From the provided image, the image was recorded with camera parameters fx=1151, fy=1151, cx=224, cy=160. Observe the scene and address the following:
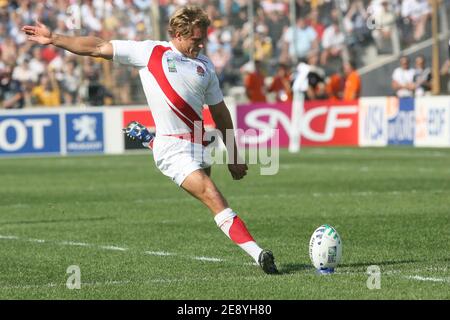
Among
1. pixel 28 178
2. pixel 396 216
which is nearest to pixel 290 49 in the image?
pixel 28 178

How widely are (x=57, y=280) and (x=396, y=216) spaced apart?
6.11 meters

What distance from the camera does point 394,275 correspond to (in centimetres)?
→ 939

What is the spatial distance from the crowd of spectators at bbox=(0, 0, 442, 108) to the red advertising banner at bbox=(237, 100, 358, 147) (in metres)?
1.87

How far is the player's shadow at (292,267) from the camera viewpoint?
982cm

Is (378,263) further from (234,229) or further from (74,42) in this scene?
(74,42)

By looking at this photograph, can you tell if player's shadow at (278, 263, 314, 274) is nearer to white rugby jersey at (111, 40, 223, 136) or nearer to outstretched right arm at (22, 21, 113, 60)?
white rugby jersey at (111, 40, 223, 136)

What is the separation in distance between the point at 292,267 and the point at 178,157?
1426mm

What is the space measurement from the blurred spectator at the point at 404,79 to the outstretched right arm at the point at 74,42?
23.6 m

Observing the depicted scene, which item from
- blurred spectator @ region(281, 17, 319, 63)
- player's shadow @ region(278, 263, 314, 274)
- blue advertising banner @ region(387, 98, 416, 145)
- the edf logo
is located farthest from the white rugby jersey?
blurred spectator @ region(281, 17, 319, 63)

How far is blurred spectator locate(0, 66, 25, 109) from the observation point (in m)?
33.2

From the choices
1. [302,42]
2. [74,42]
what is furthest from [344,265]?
[302,42]

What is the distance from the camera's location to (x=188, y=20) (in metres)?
9.51

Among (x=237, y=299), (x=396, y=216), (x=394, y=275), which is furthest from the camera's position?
(x=396, y=216)

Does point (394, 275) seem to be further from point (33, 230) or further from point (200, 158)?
point (33, 230)
